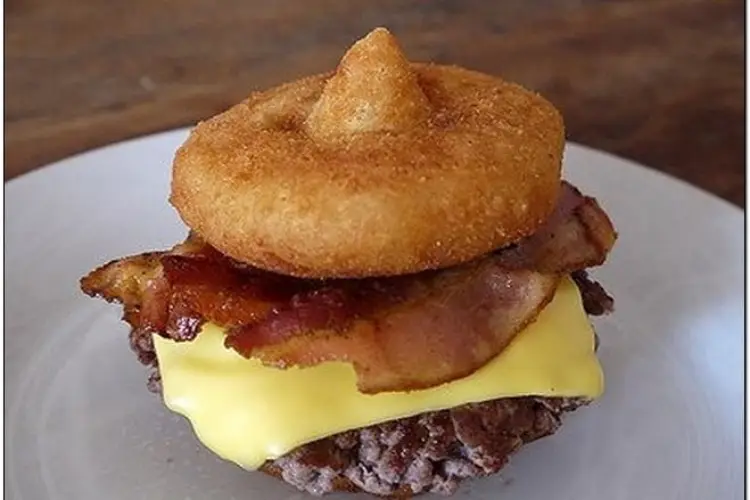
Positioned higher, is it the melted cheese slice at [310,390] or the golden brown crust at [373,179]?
the golden brown crust at [373,179]

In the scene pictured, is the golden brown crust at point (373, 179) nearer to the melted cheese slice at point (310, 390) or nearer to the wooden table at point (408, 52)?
the melted cheese slice at point (310, 390)

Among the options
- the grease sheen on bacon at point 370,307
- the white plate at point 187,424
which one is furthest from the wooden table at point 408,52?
the grease sheen on bacon at point 370,307

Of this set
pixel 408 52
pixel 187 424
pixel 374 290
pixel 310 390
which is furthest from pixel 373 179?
pixel 408 52


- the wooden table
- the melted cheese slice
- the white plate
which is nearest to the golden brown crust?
the melted cheese slice

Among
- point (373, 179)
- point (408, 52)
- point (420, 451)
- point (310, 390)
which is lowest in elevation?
point (408, 52)

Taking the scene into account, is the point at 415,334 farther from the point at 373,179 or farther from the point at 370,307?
the point at 373,179

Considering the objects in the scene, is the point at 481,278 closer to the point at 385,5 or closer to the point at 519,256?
the point at 519,256
